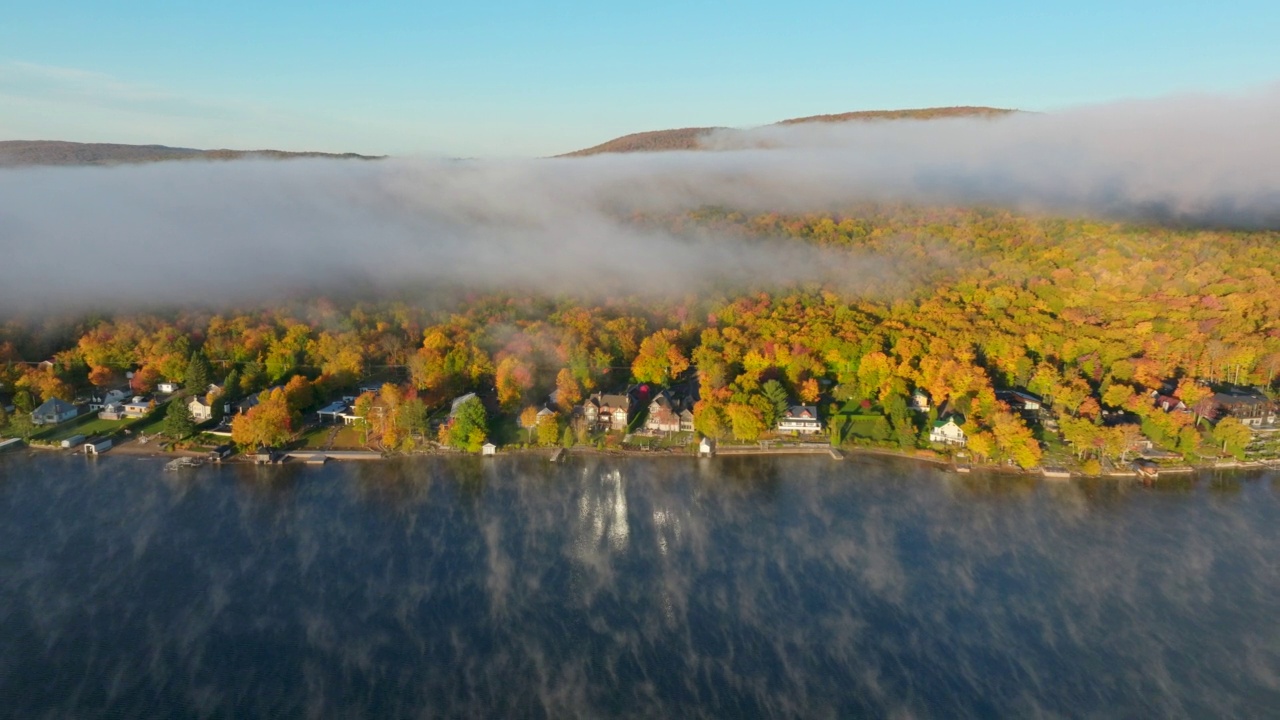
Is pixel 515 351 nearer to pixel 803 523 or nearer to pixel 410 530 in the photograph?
pixel 410 530

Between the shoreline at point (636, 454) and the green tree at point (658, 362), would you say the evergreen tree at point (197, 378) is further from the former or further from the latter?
the green tree at point (658, 362)

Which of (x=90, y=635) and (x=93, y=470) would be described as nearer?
(x=90, y=635)

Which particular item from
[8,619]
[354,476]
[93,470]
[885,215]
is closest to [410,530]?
[354,476]

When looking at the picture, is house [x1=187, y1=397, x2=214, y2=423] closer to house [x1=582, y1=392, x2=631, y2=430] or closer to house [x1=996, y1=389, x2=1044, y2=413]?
house [x1=582, y1=392, x2=631, y2=430]

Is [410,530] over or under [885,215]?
under

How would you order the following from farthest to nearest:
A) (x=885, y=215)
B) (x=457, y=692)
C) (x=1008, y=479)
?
1. (x=885, y=215)
2. (x=1008, y=479)
3. (x=457, y=692)

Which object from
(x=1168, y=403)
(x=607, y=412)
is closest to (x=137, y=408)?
(x=607, y=412)

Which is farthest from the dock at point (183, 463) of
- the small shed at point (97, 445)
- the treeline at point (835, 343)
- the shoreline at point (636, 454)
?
the treeline at point (835, 343)

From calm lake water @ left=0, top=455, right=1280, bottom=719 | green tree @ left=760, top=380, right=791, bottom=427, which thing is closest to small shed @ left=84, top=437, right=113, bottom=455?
calm lake water @ left=0, top=455, right=1280, bottom=719
